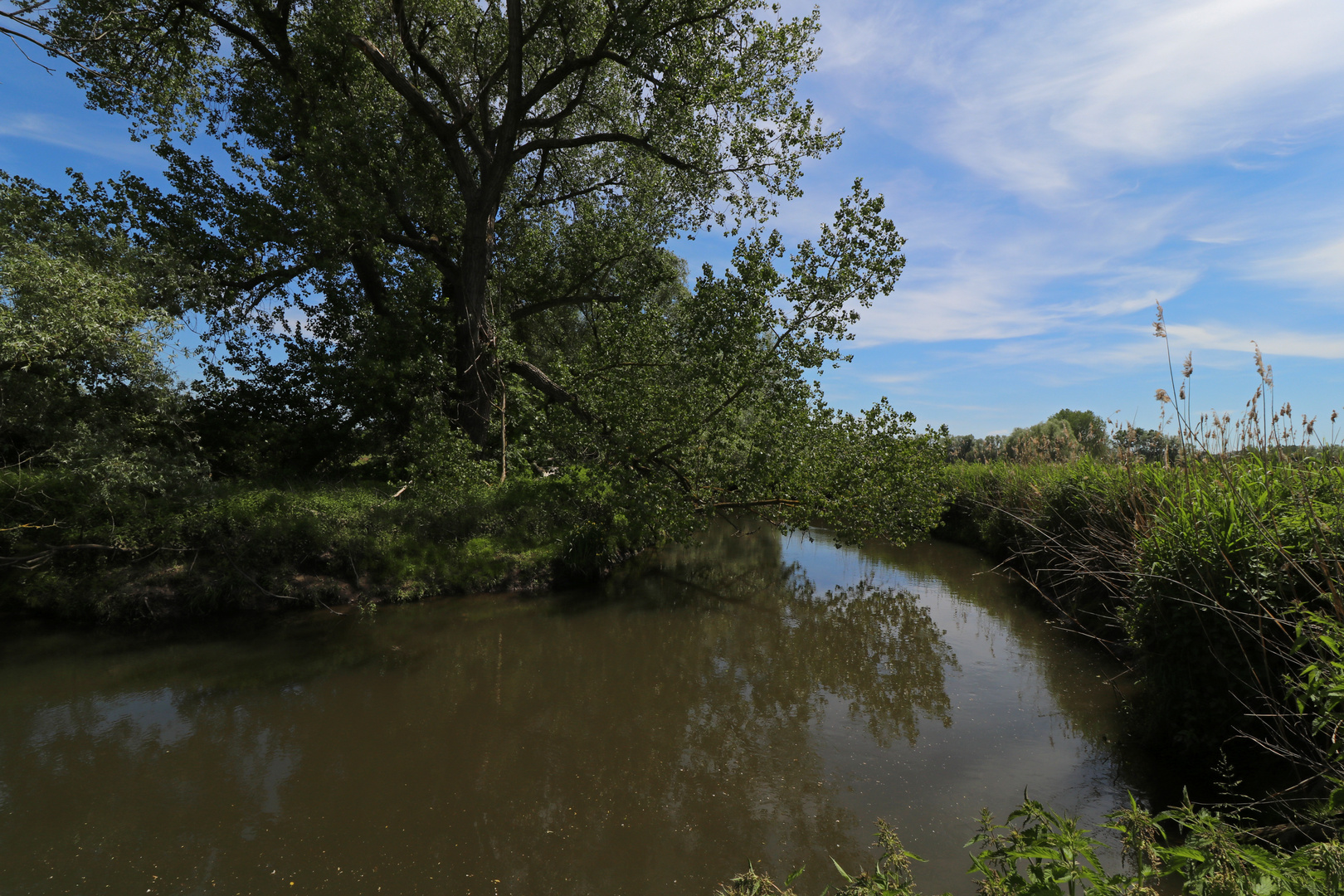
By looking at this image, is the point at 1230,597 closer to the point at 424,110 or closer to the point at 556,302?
the point at 556,302

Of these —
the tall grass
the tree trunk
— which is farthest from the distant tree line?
the tree trunk

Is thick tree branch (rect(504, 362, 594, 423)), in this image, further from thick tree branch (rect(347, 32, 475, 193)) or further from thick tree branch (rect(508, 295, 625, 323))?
thick tree branch (rect(347, 32, 475, 193))

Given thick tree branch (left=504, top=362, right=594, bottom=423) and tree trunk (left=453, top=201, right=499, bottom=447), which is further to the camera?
tree trunk (left=453, top=201, right=499, bottom=447)

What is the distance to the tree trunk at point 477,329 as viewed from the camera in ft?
42.2

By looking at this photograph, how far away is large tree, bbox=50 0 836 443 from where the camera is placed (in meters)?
11.6

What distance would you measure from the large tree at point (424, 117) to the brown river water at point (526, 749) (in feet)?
21.1

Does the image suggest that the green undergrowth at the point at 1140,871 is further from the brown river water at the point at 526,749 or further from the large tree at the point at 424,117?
the large tree at the point at 424,117

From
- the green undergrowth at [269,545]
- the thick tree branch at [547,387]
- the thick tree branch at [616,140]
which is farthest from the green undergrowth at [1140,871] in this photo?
the thick tree branch at [616,140]

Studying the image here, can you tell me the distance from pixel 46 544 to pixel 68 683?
10.3 ft

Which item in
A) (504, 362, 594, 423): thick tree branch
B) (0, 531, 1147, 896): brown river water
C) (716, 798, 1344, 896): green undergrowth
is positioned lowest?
(0, 531, 1147, 896): brown river water

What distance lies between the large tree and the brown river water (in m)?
6.45

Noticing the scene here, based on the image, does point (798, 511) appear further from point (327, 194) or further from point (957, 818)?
point (327, 194)

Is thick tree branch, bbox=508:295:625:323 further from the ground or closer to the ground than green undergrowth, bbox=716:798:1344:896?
further from the ground

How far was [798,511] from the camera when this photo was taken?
39.1 feet
